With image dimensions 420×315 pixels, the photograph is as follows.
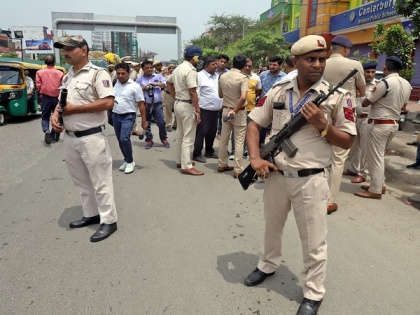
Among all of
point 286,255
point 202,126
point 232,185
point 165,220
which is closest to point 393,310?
point 286,255

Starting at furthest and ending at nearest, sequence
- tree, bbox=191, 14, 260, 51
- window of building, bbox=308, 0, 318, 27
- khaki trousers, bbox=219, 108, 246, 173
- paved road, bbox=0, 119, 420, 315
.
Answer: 1. tree, bbox=191, 14, 260, 51
2. window of building, bbox=308, 0, 318, 27
3. khaki trousers, bbox=219, 108, 246, 173
4. paved road, bbox=0, 119, 420, 315

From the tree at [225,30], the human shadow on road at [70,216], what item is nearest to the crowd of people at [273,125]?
the human shadow on road at [70,216]

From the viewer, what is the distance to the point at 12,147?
23.3 feet

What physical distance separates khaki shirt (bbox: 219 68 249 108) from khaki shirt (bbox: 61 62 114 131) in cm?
245

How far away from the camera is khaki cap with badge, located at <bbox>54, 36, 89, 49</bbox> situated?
3.01 metres

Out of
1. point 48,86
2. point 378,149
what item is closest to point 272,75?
point 378,149

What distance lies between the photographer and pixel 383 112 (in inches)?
175

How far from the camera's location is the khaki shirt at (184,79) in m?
5.16

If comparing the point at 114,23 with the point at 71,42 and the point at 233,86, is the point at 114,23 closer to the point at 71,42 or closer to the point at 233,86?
the point at 233,86

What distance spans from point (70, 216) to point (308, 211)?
2.77m

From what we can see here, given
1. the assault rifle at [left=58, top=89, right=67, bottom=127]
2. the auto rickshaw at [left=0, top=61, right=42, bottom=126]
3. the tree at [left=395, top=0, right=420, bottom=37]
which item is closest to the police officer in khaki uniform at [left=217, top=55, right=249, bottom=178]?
the tree at [left=395, top=0, right=420, bottom=37]

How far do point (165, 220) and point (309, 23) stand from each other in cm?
2670

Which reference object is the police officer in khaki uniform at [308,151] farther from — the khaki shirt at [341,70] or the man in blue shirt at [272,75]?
the man in blue shirt at [272,75]

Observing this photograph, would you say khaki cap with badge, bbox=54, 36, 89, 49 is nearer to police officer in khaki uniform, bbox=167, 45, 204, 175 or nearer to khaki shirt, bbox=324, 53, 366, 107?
police officer in khaki uniform, bbox=167, 45, 204, 175
